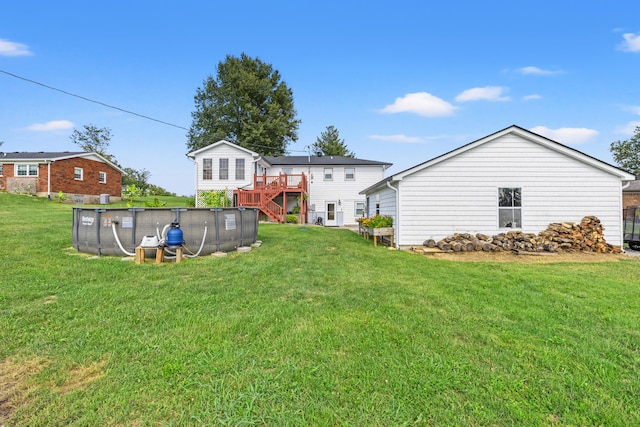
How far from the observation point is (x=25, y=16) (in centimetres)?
1265

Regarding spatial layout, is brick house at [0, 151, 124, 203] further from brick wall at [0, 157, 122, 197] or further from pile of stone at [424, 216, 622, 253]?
pile of stone at [424, 216, 622, 253]

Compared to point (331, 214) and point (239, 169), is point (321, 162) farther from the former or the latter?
point (239, 169)

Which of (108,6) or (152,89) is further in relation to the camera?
(152,89)

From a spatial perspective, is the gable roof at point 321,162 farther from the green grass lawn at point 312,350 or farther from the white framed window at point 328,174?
the green grass lawn at point 312,350

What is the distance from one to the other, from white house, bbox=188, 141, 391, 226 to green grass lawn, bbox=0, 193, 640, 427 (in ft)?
50.1

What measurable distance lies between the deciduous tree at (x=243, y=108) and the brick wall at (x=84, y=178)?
32.3 ft

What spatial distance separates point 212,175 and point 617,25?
23274 mm

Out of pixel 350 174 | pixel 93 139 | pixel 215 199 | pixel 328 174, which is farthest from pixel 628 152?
pixel 93 139

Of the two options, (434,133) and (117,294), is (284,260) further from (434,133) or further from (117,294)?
(434,133)

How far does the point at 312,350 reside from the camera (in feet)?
9.04

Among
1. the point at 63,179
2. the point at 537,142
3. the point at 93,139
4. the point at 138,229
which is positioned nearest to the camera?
the point at 138,229

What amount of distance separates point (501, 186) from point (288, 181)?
51.5 feet

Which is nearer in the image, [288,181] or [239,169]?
[239,169]

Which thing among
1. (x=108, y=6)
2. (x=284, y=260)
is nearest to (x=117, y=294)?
(x=284, y=260)
